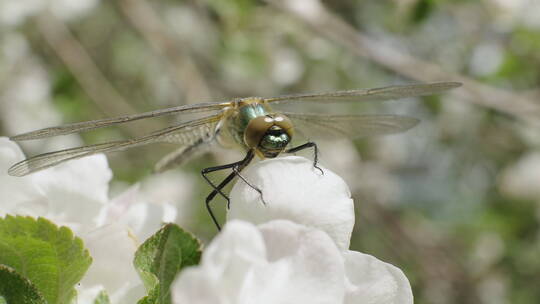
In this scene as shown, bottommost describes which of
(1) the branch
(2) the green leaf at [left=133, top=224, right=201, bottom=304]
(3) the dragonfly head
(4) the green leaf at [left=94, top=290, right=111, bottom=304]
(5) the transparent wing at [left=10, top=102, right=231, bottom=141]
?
(1) the branch

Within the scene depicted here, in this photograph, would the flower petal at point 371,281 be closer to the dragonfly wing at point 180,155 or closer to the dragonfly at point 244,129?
the dragonfly at point 244,129

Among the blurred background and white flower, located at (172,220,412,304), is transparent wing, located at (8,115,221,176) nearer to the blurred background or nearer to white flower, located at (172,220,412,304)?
white flower, located at (172,220,412,304)

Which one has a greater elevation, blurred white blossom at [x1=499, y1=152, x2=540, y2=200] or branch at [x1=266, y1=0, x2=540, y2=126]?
branch at [x1=266, y1=0, x2=540, y2=126]

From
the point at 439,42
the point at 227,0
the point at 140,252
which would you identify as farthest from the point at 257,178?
the point at 439,42

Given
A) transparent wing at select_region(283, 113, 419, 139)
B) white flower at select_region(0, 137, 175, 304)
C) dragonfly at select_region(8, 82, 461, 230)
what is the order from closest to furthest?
white flower at select_region(0, 137, 175, 304) → dragonfly at select_region(8, 82, 461, 230) → transparent wing at select_region(283, 113, 419, 139)

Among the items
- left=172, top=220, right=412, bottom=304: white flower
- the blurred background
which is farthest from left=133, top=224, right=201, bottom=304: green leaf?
the blurred background

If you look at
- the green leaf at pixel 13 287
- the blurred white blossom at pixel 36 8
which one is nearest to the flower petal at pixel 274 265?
the green leaf at pixel 13 287
